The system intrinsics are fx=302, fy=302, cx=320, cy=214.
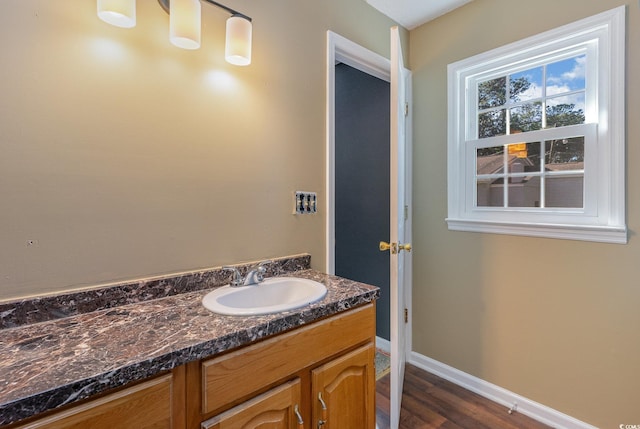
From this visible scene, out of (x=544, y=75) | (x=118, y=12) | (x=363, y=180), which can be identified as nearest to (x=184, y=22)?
(x=118, y=12)

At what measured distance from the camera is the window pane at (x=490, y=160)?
72.3 inches

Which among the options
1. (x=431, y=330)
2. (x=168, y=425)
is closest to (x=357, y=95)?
(x=431, y=330)

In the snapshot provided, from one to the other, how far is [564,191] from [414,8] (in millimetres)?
1403

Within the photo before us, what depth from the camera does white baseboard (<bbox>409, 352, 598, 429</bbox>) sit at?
158cm

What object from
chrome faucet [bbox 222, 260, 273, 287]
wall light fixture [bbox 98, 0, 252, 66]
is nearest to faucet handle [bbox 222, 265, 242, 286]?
chrome faucet [bbox 222, 260, 273, 287]

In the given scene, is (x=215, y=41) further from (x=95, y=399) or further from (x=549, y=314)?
(x=549, y=314)

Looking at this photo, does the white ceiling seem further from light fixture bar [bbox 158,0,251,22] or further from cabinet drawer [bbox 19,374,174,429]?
cabinet drawer [bbox 19,374,174,429]

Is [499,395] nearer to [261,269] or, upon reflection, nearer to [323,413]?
[323,413]

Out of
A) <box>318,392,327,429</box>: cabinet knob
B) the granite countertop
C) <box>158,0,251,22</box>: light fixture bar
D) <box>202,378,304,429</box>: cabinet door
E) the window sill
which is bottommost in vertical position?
<box>318,392,327,429</box>: cabinet knob

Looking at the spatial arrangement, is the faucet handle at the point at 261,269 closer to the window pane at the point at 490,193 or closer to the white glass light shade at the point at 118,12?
the white glass light shade at the point at 118,12

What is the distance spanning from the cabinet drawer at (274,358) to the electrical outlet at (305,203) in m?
0.59

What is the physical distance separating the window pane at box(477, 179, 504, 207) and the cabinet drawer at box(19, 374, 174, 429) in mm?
1901

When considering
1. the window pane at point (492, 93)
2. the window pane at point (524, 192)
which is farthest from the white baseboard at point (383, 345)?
the window pane at point (492, 93)

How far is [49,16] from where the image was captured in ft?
2.96
